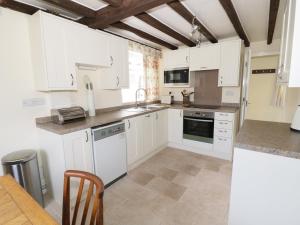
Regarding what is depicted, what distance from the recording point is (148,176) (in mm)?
2457

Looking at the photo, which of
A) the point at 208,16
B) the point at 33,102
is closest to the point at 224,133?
the point at 208,16

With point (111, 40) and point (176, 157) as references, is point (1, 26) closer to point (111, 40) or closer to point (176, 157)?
point (111, 40)

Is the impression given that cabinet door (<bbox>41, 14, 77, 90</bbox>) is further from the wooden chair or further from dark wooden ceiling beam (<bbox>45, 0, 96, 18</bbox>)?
the wooden chair

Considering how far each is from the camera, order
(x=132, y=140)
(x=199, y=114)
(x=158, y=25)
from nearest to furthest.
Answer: (x=158, y=25), (x=132, y=140), (x=199, y=114)

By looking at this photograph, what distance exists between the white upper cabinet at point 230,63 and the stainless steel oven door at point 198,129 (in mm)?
817

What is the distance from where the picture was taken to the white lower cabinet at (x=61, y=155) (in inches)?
68.8

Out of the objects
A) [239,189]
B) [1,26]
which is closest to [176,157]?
[239,189]

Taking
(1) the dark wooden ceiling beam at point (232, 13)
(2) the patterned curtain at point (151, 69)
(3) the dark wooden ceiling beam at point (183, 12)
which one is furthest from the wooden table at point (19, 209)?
(2) the patterned curtain at point (151, 69)

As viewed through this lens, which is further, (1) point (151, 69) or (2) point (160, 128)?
(1) point (151, 69)

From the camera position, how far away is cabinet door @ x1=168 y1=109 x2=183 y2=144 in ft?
11.0

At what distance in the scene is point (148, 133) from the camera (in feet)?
9.65

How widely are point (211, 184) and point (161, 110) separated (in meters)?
1.58

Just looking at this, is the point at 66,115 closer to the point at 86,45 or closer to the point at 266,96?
the point at 86,45

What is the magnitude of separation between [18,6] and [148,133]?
238cm
